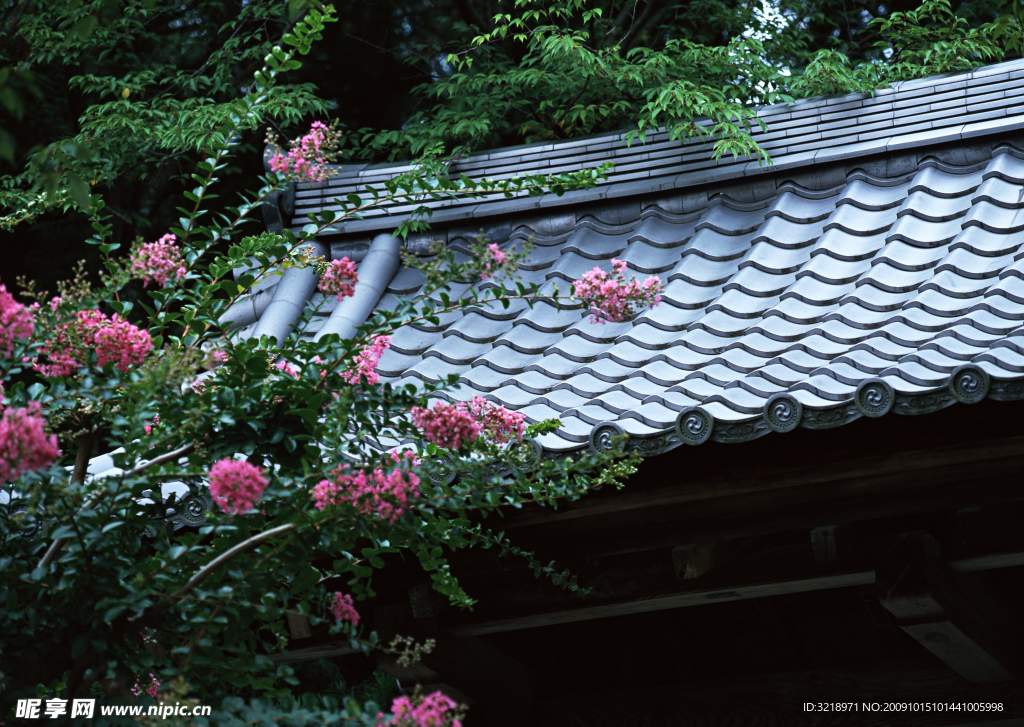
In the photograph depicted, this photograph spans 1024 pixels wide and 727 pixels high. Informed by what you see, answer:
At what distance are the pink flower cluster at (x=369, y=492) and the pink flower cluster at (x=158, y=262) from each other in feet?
1.88

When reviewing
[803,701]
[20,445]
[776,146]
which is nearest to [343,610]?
[20,445]

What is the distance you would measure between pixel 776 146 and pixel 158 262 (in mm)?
2401

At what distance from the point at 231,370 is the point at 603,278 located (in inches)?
29.2

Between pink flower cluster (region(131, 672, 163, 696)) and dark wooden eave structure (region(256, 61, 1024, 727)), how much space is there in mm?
746

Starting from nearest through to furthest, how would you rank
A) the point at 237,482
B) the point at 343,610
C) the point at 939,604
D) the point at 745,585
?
the point at 237,482
the point at 343,610
the point at 939,604
the point at 745,585

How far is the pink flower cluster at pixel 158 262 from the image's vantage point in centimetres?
195

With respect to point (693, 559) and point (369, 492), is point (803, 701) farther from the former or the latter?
point (369, 492)

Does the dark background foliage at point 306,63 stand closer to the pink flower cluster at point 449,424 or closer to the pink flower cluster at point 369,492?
the pink flower cluster at point 449,424

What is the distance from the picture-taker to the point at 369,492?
1702 millimetres

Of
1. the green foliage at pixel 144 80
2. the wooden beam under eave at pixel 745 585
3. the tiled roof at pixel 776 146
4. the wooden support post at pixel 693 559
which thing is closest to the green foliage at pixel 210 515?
the wooden support post at pixel 693 559

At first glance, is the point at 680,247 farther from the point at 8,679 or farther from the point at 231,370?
the point at 8,679

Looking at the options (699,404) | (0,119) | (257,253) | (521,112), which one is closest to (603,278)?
(699,404)

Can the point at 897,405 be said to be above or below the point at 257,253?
below

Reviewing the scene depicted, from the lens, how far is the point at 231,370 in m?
1.93
